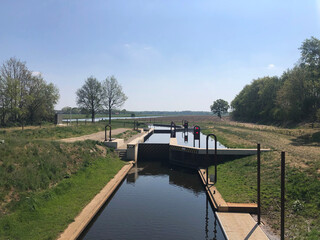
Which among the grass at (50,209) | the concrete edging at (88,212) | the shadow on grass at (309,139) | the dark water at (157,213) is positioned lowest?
the dark water at (157,213)

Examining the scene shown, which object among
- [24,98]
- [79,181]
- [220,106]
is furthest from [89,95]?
[220,106]

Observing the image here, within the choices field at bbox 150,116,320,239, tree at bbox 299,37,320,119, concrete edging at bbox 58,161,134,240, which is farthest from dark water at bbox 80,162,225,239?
tree at bbox 299,37,320,119

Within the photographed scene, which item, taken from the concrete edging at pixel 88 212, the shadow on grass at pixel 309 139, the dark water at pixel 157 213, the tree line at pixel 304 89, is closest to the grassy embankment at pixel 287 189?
the dark water at pixel 157 213

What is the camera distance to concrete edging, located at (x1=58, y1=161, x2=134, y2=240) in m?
10.8

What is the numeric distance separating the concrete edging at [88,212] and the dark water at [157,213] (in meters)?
0.47

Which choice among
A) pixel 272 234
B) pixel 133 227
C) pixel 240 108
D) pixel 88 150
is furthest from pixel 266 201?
pixel 240 108

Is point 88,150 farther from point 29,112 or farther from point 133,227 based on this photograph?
point 29,112

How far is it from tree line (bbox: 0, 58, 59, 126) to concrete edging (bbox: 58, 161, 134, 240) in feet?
108

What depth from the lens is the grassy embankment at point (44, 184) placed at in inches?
427

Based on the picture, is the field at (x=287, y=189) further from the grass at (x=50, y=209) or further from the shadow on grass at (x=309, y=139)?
the shadow on grass at (x=309, y=139)

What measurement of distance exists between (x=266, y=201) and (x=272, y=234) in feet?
10.9

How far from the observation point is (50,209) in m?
12.7

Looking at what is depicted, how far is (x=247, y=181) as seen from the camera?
18.2m

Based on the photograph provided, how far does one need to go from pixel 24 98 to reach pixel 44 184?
141 ft
